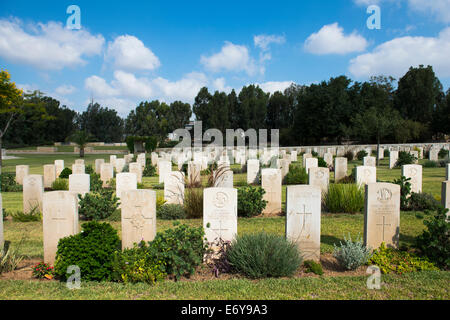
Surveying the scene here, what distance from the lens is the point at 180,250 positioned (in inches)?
202

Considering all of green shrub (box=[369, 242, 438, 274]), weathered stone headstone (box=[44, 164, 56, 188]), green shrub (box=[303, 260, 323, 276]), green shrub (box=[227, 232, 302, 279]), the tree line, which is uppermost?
the tree line

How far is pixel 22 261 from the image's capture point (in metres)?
5.76

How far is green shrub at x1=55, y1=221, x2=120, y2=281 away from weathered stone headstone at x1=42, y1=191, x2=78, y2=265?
475 mm

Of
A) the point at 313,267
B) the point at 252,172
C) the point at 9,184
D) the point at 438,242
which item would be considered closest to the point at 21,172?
the point at 9,184

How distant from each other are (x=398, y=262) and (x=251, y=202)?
14.5ft

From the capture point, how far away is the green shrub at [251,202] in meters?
9.13

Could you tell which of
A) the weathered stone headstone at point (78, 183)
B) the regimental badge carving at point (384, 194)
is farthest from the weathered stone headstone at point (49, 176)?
the regimental badge carving at point (384, 194)

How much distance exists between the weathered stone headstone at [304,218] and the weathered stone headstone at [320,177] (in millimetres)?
4577

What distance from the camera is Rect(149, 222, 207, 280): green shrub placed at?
490 cm

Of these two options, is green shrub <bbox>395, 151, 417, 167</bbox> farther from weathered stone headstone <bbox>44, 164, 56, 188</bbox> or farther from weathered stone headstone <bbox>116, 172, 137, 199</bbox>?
weathered stone headstone <bbox>44, 164, 56, 188</bbox>

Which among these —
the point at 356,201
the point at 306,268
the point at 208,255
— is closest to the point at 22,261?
the point at 208,255

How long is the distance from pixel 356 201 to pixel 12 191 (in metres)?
14.5

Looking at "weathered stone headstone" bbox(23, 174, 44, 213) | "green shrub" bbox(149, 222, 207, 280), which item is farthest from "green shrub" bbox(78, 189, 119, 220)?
"green shrub" bbox(149, 222, 207, 280)
